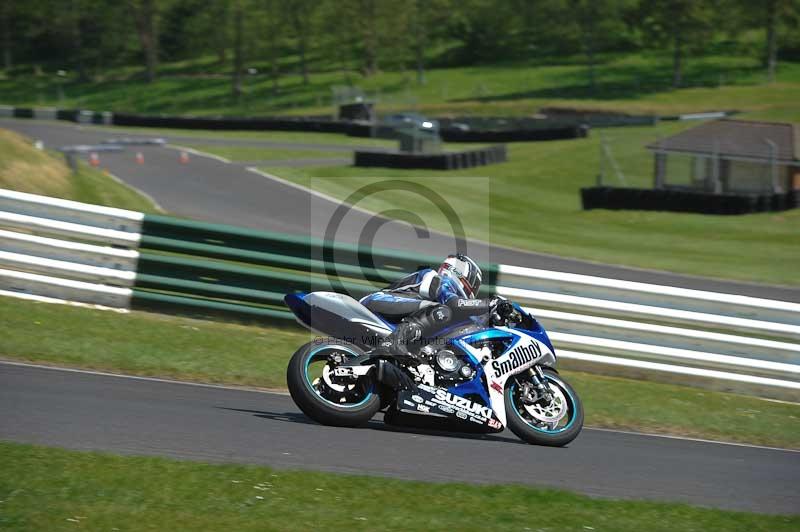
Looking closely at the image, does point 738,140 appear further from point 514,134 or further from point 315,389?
point 315,389

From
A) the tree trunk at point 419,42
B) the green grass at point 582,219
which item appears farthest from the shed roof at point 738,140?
the tree trunk at point 419,42

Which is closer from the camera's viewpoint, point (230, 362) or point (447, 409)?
point (447, 409)

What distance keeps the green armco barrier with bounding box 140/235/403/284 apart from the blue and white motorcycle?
355 centimetres

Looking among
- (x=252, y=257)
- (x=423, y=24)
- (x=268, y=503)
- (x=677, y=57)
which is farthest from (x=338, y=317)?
(x=423, y=24)

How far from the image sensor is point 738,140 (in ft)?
106

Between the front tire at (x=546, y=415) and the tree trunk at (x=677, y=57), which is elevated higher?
the tree trunk at (x=677, y=57)

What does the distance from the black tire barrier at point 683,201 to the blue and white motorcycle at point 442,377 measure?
21.6 metres

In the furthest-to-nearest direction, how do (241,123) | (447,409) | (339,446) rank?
1. (241,123)
2. (447,409)
3. (339,446)

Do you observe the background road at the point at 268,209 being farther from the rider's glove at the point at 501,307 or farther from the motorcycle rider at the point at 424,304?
the motorcycle rider at the point at 424,304

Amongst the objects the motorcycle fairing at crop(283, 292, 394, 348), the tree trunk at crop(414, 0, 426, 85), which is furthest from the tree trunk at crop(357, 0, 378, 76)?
the motorcycle fairing at crop(283, 292, 394, 348)

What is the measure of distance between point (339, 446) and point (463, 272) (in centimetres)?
170

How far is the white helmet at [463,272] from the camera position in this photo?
802 cm

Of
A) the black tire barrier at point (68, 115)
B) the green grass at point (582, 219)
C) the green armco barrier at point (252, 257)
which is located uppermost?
the black tire barrier at point (68, 115)

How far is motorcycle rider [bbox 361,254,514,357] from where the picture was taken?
7820 millimetres
